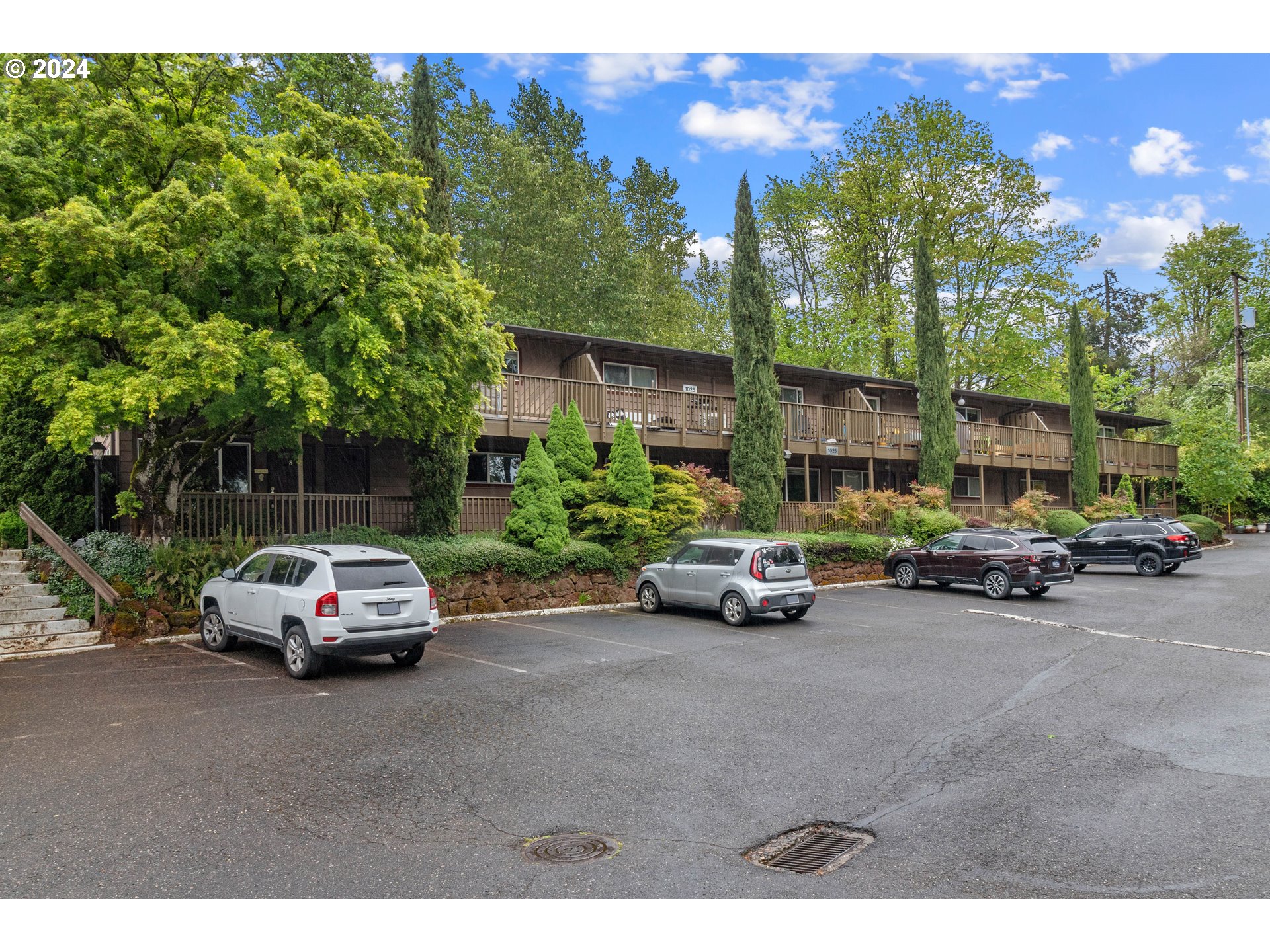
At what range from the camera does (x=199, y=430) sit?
46.6ft

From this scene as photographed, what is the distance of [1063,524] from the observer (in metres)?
32.4

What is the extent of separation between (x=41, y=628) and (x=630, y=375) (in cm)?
1699

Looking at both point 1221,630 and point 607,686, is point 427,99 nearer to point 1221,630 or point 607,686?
point 607,686

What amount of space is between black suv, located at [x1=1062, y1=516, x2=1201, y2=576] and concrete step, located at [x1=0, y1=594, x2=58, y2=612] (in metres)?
26.4

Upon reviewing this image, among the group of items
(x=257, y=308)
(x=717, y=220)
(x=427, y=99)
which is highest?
(x=717, y=220)

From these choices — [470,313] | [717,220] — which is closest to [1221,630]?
[470,313]

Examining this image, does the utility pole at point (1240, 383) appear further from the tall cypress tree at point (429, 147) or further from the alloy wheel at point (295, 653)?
the alloy wheel at point (295, 653)

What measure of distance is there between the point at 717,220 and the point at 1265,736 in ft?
147

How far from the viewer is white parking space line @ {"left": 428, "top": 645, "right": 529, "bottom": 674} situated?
11.1m

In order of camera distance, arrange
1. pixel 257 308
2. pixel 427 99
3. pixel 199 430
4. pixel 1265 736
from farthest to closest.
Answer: pixel 427 99, pixel 199 430, pixel 257 308, pixel 1265 736

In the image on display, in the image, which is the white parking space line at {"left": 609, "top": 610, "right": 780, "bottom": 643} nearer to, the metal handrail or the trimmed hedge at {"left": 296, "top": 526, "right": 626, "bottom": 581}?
the trimmed hedge at {"left": 296, "top": 526, "right": 626, "bottom": 581}

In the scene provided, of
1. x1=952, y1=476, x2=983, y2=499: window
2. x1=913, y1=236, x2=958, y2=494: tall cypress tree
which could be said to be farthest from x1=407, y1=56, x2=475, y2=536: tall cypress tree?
x1=952, y1=476, x2=983, y2=499: window

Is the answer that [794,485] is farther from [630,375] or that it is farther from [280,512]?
[280,512]

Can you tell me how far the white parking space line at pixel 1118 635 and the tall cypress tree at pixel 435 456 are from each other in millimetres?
11290
